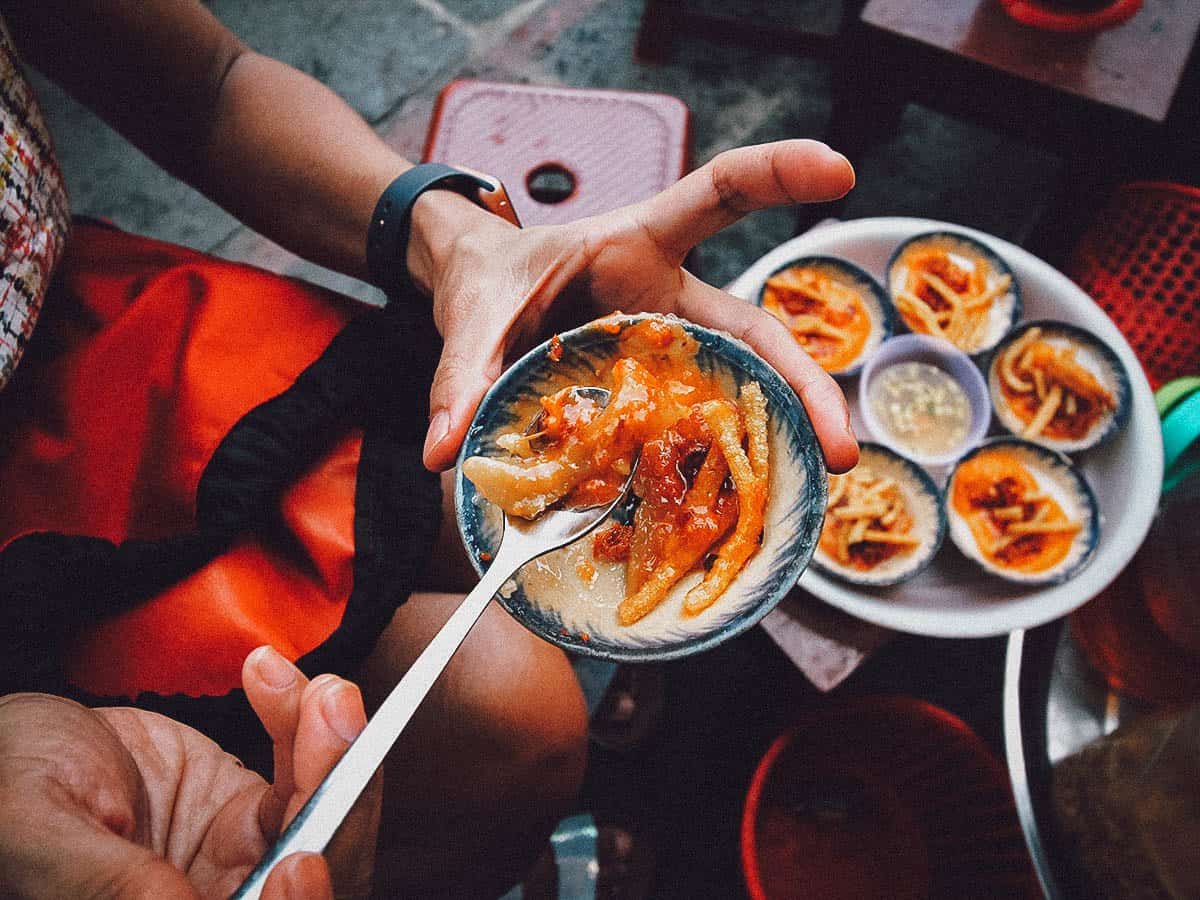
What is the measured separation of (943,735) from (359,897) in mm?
1562

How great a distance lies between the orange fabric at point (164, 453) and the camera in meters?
1.25

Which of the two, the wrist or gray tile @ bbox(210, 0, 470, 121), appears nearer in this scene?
the wrist

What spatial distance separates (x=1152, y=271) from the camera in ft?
7.41

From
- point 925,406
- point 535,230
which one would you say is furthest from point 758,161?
point 925,406

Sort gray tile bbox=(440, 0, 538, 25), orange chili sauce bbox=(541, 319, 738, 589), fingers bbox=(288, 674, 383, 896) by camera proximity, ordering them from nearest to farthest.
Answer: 1. fingers bbox=(288, 674, 383, 896)
2. orange chili sauce bbox=(541, 319, 738, 589)
3. gray tile bbox=(440, 0, 538, 25)

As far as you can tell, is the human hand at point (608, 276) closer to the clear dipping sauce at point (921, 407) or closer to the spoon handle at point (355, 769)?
the spoon handle at point (355, 769)

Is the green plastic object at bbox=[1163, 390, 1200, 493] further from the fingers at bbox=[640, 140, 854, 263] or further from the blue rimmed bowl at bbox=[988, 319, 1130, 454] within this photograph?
the fingers at bbox=[640, 140, 854, 263]

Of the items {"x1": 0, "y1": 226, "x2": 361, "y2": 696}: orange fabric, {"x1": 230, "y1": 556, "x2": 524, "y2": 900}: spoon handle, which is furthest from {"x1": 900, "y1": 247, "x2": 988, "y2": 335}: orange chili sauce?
{"x1": 230, "y1": 556, "x2": 524, "y2": 900}: spoon handle

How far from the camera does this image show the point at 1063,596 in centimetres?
184

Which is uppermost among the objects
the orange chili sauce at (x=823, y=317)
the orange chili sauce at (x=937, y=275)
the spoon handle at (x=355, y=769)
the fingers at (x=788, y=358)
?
the fingers at (x=788, y=358)

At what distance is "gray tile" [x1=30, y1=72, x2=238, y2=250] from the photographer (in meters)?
3.21

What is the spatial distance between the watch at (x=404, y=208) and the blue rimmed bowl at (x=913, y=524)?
1093mm

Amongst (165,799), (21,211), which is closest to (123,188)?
(21,211)

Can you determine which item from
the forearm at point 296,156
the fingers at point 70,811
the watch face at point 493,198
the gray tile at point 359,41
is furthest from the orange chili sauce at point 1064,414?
the gray tile at point 359,41
